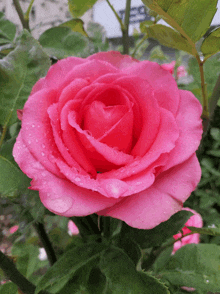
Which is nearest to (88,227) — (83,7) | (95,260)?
(95,260)

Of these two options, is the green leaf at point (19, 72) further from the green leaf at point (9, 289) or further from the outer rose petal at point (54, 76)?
the green leaf at point (9, 289)

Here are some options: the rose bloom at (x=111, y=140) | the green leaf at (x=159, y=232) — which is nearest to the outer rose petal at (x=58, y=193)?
the rose bloom at (x=111, y=140)

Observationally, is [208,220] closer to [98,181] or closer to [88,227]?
[88,227]

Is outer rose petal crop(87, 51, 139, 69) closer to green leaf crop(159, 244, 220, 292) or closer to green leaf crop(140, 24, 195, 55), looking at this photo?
green leaf crop(140, 24, 195, 55)

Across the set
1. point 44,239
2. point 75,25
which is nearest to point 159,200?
point 44,239

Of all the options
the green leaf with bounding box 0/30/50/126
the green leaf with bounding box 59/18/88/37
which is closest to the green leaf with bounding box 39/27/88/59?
the green leaf with bounding box 59/18/88/37

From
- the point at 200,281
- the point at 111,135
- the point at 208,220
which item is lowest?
the point at 208,220
